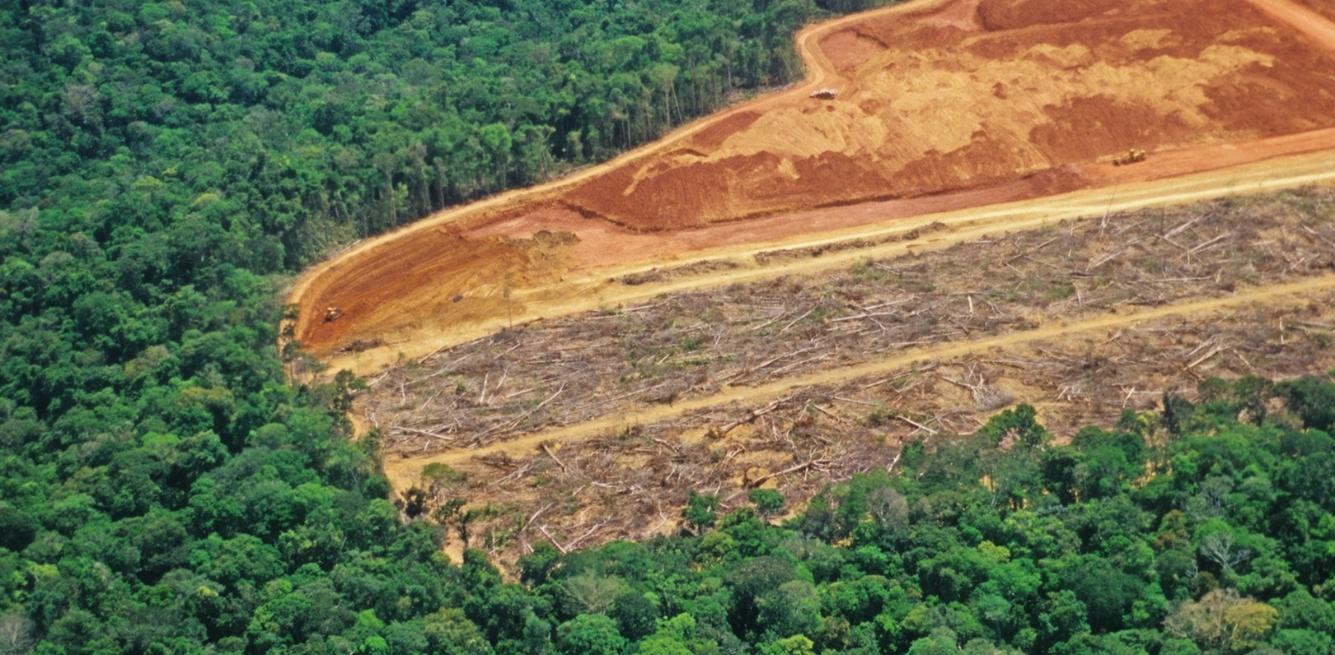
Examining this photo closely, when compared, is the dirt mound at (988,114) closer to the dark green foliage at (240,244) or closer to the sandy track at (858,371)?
the dark green foliage at (240,244)

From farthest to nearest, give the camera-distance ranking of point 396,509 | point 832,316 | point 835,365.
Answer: point 832,316
point 835,365
point 396,509

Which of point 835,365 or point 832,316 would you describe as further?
point 832,316

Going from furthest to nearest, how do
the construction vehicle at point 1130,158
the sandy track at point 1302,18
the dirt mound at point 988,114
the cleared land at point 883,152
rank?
1. the sandy track at point 1302,18
2. the dirt mound at point 988,114
3. the construction vehicle at point 1130,158
4. the cleared land at point 883,152

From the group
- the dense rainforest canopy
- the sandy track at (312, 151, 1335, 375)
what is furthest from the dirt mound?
the dense rainforest canopy

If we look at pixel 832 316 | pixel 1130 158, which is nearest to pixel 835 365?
pixel 832 316

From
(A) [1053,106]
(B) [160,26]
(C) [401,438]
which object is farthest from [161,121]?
(A) [1053,106]

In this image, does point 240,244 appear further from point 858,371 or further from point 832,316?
point 858,371

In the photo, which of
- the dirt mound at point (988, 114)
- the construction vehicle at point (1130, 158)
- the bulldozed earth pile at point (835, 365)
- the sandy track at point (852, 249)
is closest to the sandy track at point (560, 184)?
the dirt mound at point (988, 114)
